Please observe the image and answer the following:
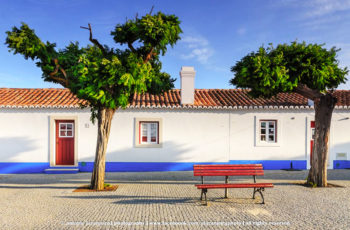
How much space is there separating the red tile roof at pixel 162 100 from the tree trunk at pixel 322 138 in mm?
2853

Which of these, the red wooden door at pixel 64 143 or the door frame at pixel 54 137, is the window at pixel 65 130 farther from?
the door frame at pixel 54 137

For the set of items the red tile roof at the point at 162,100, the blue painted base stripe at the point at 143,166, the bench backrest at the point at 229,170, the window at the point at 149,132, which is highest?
the red tile roof at the point at 162,100

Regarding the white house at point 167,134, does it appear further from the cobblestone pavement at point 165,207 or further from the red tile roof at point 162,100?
the cobblestone pavement at point 165,207

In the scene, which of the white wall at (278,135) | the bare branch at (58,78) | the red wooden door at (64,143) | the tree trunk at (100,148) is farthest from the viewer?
the white wall at (278,135)

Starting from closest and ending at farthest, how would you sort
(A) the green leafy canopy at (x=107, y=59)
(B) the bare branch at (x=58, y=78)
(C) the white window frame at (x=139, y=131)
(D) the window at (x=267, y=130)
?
1. (A) the green leafy canopy at (x=107, y=59)
2. (B) the bare branch at (x=58, y=78)
3. (C) the white window frame at (x=139, y=131)
4. (D) the window at (x=267, y=130)

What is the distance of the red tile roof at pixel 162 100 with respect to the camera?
951cm

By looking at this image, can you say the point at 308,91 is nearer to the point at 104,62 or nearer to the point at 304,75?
the point at 304,75

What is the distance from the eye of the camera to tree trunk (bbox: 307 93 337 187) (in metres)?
6.84

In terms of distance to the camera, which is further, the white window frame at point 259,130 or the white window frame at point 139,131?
the white window frame at point 259,130

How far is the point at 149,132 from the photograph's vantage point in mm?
9867

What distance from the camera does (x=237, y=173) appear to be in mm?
5707

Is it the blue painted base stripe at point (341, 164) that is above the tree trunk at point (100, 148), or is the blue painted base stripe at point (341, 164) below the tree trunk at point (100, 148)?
below

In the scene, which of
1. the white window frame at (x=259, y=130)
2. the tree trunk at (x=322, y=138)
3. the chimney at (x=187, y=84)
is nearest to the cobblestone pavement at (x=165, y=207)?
the tree trunk at (x=322, y=138)

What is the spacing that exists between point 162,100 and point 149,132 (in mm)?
1658
